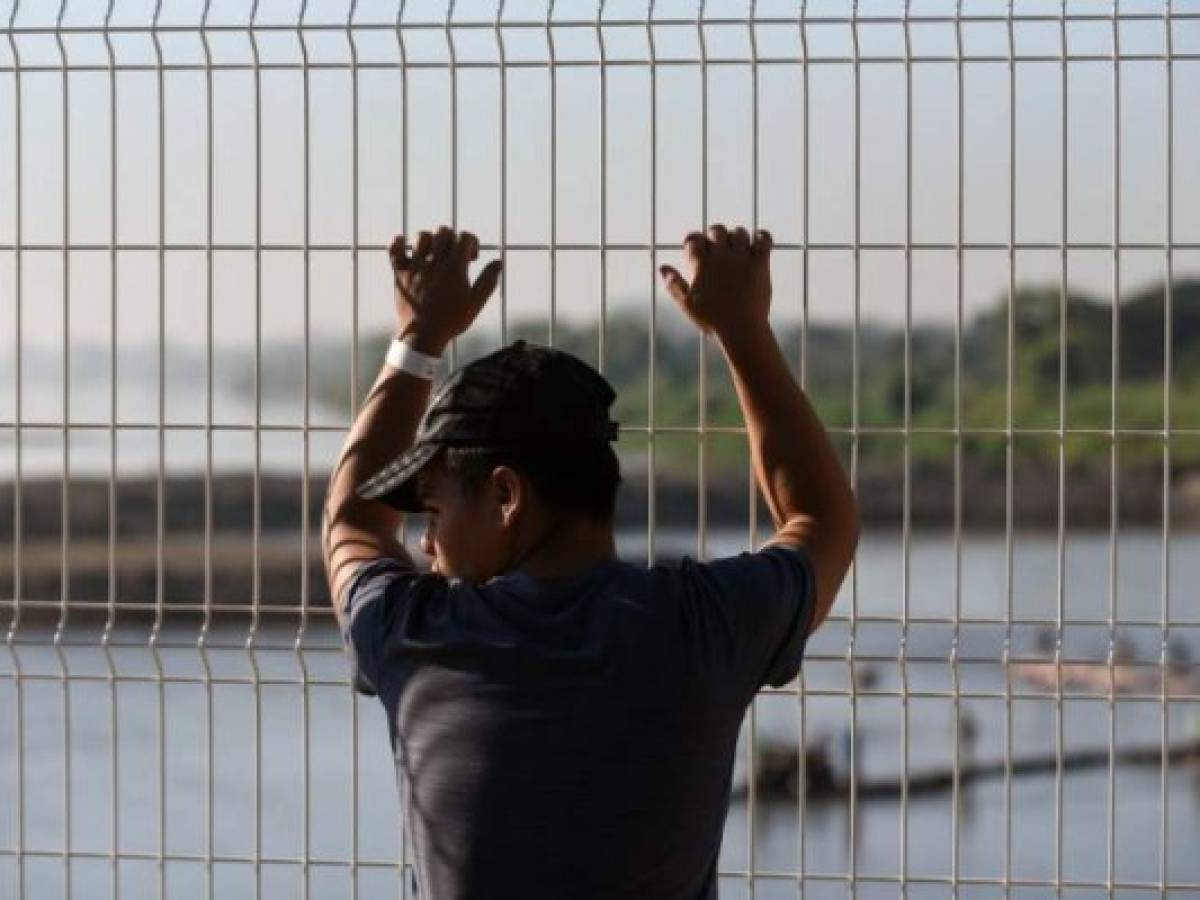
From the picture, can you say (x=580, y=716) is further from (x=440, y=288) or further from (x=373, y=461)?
(x=440, y=288)

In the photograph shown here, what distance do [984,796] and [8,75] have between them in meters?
26.4

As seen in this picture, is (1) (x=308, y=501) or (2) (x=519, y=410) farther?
(1) (x=308, y=501)

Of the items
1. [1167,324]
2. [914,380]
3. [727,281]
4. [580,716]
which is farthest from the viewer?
[914,380]

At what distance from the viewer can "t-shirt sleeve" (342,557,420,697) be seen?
299cm

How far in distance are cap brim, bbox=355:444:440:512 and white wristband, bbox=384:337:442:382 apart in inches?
13.4

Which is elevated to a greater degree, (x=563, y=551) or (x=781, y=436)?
(x=781, y=436)

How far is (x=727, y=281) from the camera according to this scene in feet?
10.8

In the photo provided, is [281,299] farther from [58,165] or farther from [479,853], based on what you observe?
[479,853]

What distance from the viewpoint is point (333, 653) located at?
495 cm

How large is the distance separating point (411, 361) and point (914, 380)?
1.66 meters

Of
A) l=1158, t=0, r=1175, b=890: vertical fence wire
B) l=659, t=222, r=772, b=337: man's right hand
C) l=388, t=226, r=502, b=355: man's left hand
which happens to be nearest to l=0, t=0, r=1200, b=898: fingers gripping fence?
l=1158, t=0, r=1175, b=890: vertical fence wire

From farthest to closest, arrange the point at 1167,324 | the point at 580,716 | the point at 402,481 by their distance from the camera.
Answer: the point at 1167,324, the point at 402,481, the point at 580,716

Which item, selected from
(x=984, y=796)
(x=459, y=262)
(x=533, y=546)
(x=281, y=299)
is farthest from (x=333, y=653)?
(x=984, y=796)

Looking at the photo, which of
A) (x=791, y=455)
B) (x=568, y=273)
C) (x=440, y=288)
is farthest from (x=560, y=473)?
(x=568, y=273)
